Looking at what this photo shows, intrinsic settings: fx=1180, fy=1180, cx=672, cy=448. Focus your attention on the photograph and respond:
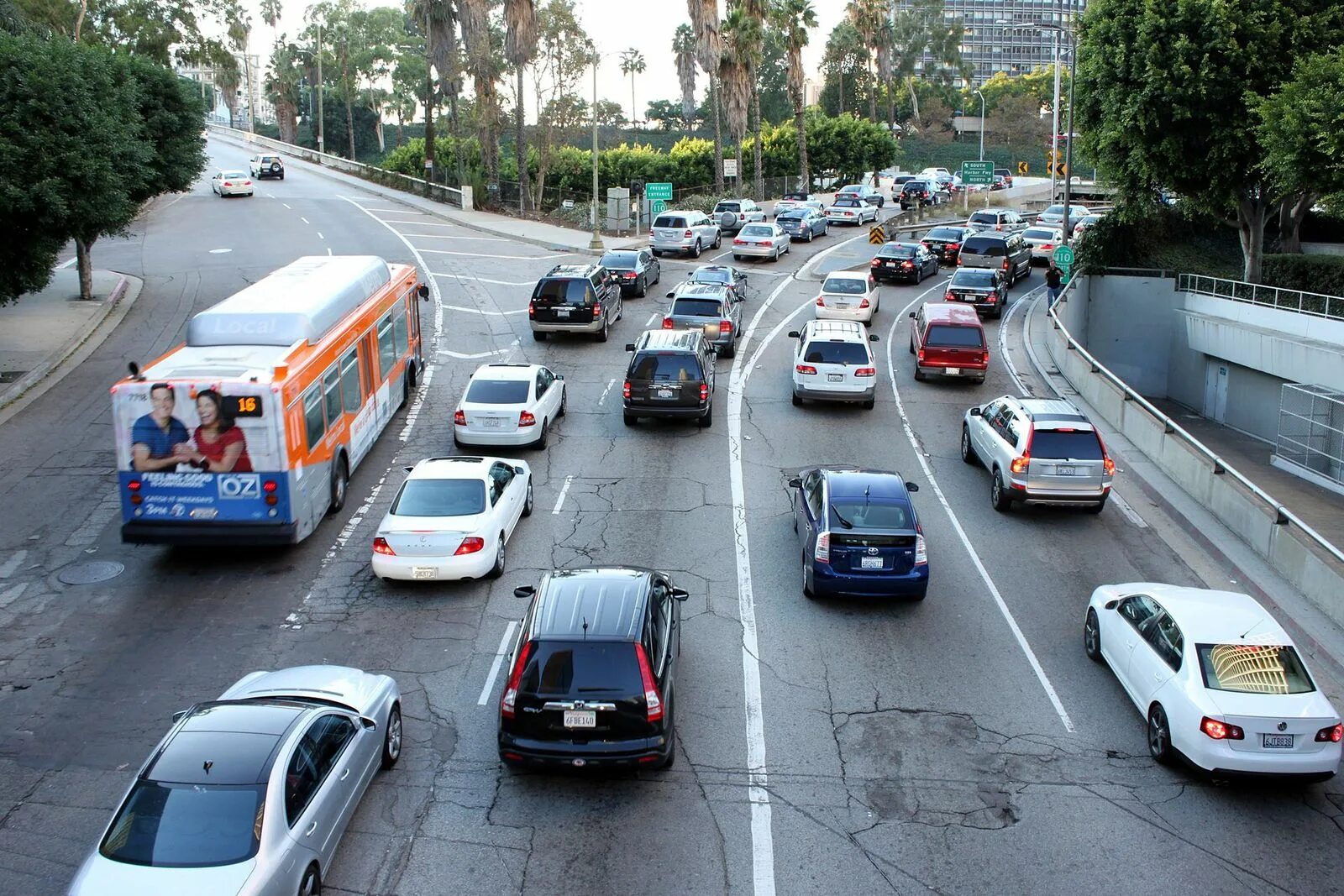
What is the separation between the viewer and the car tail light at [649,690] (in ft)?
35.4

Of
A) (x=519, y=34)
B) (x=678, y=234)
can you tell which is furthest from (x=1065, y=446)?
(x=519, y=34)

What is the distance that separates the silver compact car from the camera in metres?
8.25

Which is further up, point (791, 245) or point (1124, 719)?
point (791, 245)

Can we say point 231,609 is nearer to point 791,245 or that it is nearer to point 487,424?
point 487,424

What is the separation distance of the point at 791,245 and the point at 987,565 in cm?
3877

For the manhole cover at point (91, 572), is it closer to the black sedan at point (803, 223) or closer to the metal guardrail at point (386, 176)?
the black sedan at point (803, 223)

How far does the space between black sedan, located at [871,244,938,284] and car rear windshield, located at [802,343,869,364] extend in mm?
18299

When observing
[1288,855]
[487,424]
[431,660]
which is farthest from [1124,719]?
[487,424]

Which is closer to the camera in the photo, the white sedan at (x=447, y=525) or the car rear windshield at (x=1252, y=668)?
the car rear windshield at (x=1252, y=668)

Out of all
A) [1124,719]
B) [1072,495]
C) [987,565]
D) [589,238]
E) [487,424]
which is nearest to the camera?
[1124,719]

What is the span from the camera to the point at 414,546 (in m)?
15.8

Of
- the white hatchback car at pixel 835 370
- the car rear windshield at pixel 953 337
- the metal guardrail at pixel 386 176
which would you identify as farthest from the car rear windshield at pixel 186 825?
the metal guardrail at pixel 386 176

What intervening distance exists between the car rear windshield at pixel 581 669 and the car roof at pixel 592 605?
10 centimetres

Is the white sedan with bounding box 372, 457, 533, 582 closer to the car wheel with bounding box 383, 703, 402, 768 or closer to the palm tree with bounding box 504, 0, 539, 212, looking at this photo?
the car wheel with bounding box 383, 703, 402, 768
